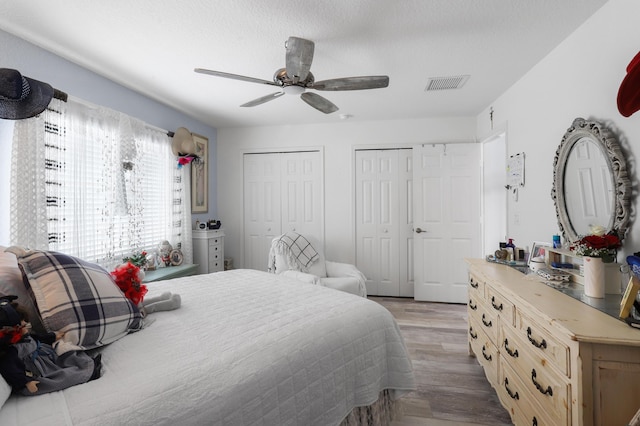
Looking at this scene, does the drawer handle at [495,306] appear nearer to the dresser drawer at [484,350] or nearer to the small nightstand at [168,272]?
the dresser drawer at [484,350]

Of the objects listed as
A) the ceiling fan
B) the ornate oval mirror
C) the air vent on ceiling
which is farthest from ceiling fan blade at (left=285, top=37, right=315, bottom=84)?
the ornate oval mirror

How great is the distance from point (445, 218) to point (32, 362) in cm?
409

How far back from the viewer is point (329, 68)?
8.50 feet

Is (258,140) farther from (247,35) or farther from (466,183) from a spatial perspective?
(466,183)

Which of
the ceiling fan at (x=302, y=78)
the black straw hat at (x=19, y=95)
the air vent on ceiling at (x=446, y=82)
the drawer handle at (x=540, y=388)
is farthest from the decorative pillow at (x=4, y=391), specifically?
the air vent on ceiling at (x=446, y=82)

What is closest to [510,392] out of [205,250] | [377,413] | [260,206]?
[377,413]

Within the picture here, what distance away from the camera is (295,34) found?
6.81 feet

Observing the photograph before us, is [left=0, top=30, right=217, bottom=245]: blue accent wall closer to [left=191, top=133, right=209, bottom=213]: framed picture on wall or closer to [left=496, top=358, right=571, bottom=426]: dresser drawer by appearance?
[left=191, top=133, right=209, bottom=213]: framed picture on wall

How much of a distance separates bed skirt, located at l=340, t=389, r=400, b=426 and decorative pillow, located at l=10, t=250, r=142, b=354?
1105 mm

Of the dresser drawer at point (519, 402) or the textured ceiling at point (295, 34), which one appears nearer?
the dresser drawer at point (519, 402)

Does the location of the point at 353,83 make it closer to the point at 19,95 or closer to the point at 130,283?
the point at 130,283

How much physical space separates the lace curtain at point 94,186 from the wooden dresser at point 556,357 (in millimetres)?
3216

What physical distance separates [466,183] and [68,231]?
4.39 metres

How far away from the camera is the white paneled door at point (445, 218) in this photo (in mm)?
3957
